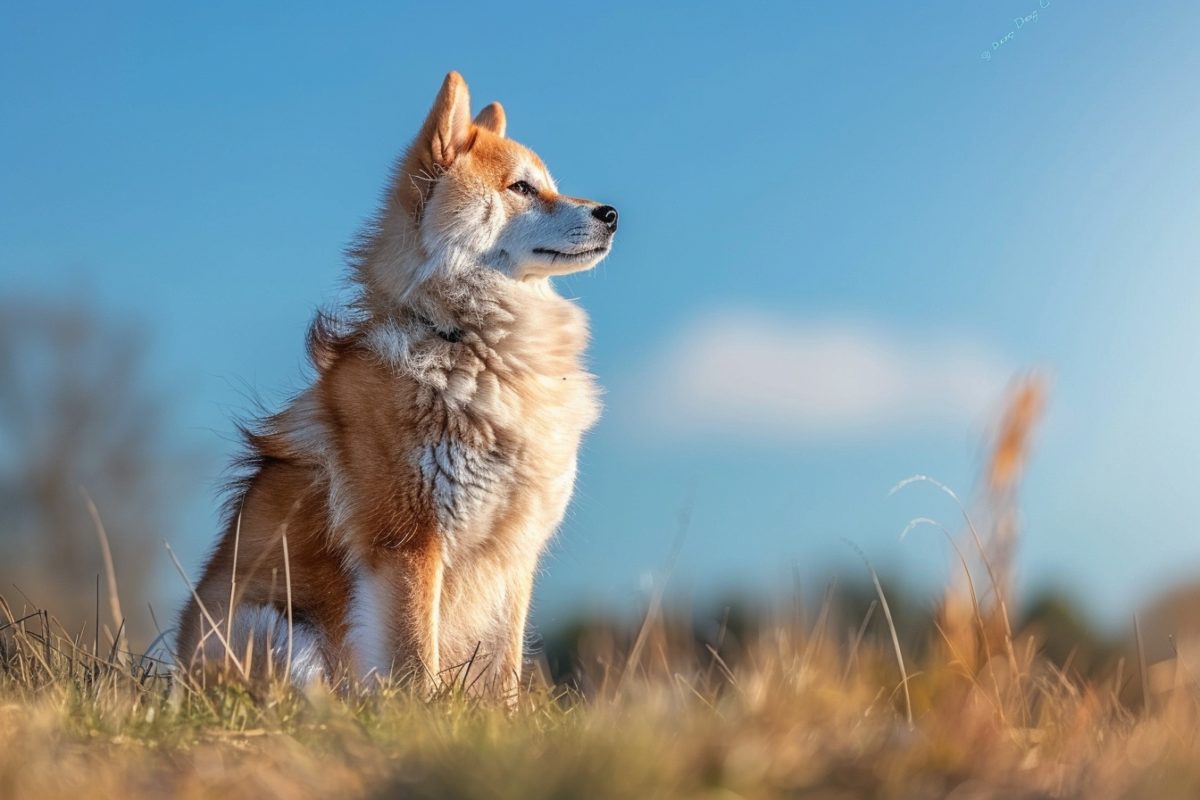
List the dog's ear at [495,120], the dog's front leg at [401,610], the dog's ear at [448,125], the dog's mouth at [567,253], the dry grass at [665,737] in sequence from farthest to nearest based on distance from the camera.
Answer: the dog's ear at [495,120]
the dog's mouth at [567,253]
the dog's ear at [448,125]
the dog's front leg at [401,610]
the dry grass at [665,737]

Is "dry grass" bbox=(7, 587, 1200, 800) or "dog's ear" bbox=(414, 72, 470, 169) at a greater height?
"dog's ear" bbox=(414, 72, 470, 169)

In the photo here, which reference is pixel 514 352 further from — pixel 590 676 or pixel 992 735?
pixel 992 735

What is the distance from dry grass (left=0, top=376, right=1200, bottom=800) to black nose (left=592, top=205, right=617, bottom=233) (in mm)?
2508

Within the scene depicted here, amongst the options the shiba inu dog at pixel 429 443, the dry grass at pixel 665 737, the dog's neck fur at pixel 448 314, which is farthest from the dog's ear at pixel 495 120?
the dry grass at pixel 665 737

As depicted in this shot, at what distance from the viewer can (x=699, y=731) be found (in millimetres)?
2324

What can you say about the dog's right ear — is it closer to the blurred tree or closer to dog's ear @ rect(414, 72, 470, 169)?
dog's ear @ rect(414, 72, 470, 169)

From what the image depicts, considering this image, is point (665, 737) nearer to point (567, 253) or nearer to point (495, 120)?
point (567, 253)

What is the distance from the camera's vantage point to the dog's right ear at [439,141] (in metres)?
5.46

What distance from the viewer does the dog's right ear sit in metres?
5.46

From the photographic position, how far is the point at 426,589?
4.75m

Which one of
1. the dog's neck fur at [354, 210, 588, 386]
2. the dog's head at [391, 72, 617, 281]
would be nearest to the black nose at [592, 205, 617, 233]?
the dog's head at [391, 72, 617, 281]

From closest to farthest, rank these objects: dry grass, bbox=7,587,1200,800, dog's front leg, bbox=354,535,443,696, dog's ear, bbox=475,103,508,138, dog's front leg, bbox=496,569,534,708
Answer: dry grass, bbox=7,587,1200,800 → dog's front leg, bbox=354,535,443,696 → dog's front leg, bbox=496,569,534,708 → dog's ear, bbox=475,103,508,138

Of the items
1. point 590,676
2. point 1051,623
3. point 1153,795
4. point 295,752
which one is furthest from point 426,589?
point 1051,623

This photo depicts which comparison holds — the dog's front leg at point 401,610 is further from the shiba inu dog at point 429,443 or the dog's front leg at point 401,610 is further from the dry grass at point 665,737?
the dry grass at point 665,737
